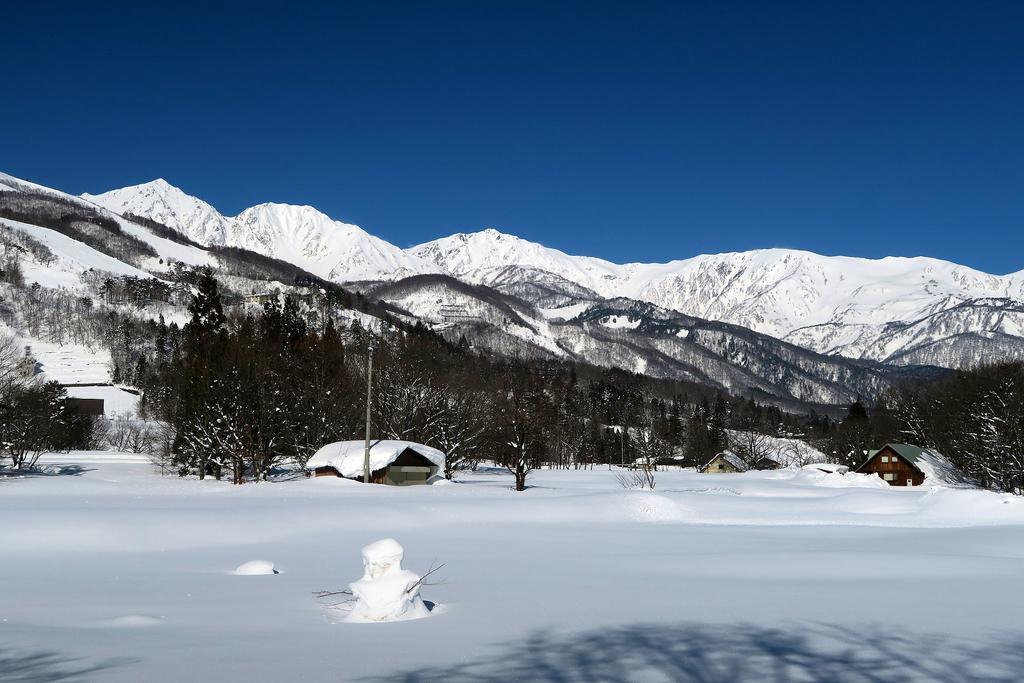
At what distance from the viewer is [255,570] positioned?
16.9 meters

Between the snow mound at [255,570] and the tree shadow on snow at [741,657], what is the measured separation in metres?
8.42

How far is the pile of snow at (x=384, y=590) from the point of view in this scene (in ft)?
37.7

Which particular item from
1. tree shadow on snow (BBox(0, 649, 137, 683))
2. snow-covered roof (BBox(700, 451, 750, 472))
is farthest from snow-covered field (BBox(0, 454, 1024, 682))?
snow-covered roof (BBox(700, 451, 750, 472))

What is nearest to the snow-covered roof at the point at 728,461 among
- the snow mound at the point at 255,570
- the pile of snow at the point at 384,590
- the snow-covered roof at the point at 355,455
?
the snow-covered roof at the point at 355,455

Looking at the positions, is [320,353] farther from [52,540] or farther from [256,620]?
[256,620]

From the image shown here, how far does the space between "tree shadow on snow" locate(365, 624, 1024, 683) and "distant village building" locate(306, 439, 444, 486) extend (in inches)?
1432

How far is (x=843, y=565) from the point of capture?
61.8ft

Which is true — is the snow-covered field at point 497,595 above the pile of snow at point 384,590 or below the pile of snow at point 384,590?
below

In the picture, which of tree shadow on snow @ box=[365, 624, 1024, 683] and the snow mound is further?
the snow mound

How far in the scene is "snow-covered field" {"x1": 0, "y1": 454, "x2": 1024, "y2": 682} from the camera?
8.67 meters

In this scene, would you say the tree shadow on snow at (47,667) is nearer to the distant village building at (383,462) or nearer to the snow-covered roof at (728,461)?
the distant village building at (383,462)

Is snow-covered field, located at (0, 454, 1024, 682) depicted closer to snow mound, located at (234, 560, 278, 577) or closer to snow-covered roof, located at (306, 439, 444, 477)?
snow mound, located at (234, 560, 278, 577)

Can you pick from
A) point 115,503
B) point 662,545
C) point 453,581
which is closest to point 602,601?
point 453,581

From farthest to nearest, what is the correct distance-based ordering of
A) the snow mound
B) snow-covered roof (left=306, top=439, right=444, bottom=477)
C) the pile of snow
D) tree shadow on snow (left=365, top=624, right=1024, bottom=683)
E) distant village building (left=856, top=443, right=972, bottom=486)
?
distant village building (left=856, top=443, right=972, bottom=486) < snow-covered roof (left=306, top=439, right=444, bottom=477) < the snow mound < the pile of snow < tree shadow on snow (left=365, top=624, right=1024, bottom=683)
